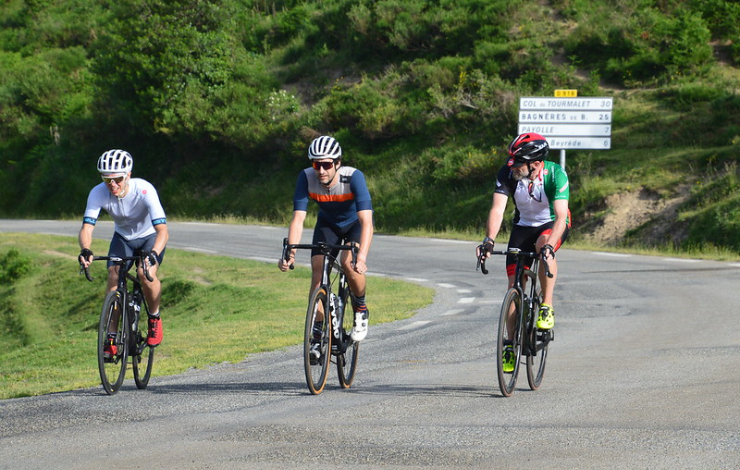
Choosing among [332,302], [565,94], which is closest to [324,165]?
[332,302]

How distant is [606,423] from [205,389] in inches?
138

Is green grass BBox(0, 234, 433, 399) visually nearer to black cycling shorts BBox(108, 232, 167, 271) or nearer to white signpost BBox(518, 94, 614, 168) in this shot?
black cycling shorts BBox(108, 232, 167, 271)

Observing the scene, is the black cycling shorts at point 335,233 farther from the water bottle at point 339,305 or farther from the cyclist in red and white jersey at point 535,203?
the cyclist in red and white jersey at point 535,203

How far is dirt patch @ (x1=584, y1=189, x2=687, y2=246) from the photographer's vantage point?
92.2 ft

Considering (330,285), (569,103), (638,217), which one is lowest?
(330,285)

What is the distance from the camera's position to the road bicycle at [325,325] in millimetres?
8133

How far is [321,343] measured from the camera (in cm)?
822

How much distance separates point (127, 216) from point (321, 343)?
7.01ft

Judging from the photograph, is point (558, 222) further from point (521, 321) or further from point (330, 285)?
point (330, 285)

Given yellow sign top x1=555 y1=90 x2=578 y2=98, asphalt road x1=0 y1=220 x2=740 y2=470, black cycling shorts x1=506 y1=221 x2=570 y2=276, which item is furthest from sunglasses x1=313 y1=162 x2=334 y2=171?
yellow sign top x1=555 y1=90 x2=578 y2=98

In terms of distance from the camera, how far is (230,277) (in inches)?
859

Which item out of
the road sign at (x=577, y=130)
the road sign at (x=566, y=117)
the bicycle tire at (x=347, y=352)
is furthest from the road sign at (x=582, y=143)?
the bicycle tire at (x=347, y=352)

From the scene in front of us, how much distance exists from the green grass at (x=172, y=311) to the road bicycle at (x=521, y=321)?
3602mm

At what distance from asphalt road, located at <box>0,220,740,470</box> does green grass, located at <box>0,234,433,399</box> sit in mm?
1009
